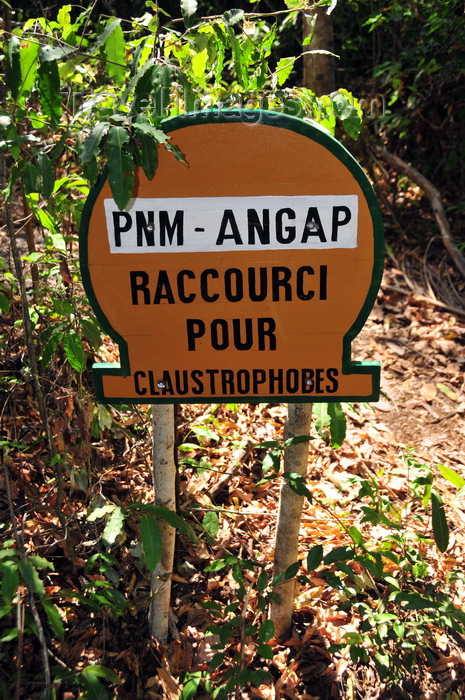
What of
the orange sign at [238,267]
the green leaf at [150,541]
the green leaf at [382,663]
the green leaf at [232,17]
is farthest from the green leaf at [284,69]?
the green leaf at [382,663]

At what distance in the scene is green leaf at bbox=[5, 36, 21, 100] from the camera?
145cm

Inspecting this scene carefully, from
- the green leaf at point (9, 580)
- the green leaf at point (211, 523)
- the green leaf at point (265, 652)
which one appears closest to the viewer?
the green leaf at point (9, 580)

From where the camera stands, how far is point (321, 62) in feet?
13.8

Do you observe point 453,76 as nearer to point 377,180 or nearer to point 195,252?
point 377,180

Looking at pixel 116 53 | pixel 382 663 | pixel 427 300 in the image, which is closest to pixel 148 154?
pixel 116 53

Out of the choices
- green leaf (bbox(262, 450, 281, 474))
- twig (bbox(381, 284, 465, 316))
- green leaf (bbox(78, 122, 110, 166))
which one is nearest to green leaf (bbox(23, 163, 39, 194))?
green leaf (bbox(78, 122, 110, 166))

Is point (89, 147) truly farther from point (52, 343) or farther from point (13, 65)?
point (52, 343)

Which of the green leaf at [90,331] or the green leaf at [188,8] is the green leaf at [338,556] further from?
the green leaf at [188,8]

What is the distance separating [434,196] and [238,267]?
15.4 feet

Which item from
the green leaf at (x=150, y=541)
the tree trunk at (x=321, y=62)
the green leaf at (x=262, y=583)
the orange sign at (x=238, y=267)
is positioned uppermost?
the tree trunk at (x=321, y=62)

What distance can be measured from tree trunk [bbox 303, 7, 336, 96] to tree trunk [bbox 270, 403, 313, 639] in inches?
122

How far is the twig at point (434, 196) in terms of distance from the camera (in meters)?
5.23

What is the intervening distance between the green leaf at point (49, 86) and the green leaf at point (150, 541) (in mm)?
1177

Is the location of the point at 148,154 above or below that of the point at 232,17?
below
